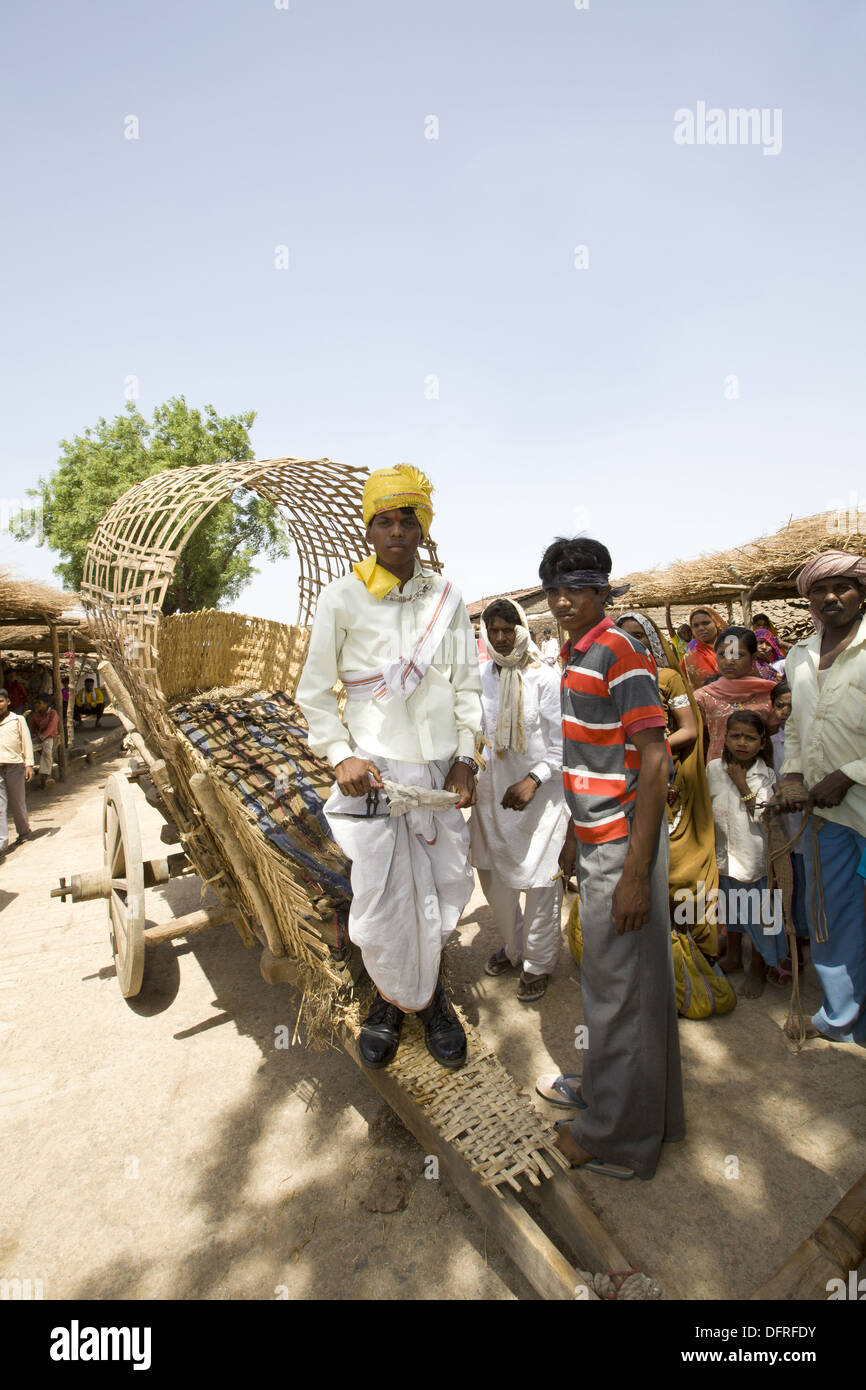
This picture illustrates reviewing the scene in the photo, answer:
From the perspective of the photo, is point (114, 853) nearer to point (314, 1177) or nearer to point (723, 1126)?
point (314, 1177)

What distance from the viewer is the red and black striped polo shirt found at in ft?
6.54

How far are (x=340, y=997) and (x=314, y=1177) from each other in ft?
2.19

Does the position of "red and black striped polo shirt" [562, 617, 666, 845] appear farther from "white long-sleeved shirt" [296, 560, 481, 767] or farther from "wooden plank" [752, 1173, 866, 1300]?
"wooden plank" [752, 1173, 866, 1300]

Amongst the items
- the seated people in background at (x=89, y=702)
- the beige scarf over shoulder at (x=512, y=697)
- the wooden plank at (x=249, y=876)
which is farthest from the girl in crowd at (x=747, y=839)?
the seated people in background at (x=89, y=702)

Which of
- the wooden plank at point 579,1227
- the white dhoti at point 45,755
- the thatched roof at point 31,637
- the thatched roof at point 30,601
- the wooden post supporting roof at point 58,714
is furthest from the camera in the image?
the thatched roof at point 31,637

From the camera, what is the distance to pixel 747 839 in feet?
11.0

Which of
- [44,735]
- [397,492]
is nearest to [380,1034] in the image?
[397,492]

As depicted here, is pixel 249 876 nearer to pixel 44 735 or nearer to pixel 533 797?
pixel 533 797

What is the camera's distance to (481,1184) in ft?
6.10

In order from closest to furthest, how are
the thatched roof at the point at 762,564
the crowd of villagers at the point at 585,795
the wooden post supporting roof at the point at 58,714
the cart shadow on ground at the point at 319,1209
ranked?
the cart shadow on ground at the point at 319,1209
the crowd of villagers at the point at 585,795
the thatched roof at the point at 762,564
the wooden post supporting roof at the point at 58,714

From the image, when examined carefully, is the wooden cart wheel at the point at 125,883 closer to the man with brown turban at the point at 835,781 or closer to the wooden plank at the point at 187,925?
the wooden plank at the point at 187,925

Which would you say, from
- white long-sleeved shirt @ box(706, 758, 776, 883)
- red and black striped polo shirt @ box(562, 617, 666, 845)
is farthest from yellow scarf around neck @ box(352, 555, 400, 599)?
white long-sleeved shirt @ box(706, 758, 776, 883)

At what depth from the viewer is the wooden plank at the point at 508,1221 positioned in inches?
63.4

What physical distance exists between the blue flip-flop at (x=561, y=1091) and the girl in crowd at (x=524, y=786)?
0.71 metres
